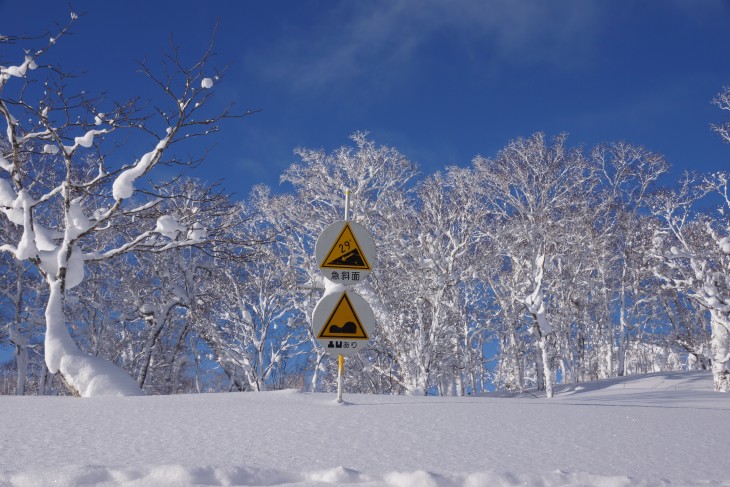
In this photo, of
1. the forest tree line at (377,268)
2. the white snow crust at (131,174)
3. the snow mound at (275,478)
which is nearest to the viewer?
the snow mound at (275,478)

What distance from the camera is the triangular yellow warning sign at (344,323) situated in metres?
4.96

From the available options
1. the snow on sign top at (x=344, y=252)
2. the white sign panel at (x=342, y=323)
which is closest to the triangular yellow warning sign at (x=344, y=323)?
the white sign panel at (x=342, y=323)

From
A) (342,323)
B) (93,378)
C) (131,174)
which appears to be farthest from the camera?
(131,174)

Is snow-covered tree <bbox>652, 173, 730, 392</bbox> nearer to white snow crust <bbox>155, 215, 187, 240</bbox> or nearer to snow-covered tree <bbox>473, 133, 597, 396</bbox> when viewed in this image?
snow-covered tree <bbox>473, 133, 597, 396</bbox>

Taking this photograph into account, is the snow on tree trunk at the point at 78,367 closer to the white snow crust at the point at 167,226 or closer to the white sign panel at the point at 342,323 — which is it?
the white snow crust at the point at 167,226

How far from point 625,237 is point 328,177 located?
45.8ft

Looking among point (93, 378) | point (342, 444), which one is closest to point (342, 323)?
point (342, 444)

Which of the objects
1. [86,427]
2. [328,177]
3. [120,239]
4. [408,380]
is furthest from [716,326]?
[120,239]

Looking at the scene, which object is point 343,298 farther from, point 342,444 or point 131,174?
point 131,174

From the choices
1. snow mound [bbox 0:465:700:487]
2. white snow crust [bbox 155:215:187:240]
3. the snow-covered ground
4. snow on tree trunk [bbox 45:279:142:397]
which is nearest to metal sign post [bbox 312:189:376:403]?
the snow-covered ground

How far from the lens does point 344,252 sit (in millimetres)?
5113

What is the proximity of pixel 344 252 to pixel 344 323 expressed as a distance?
0.67 meters

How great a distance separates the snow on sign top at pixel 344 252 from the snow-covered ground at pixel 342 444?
3.93 feet

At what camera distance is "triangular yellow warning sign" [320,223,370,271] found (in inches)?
200
